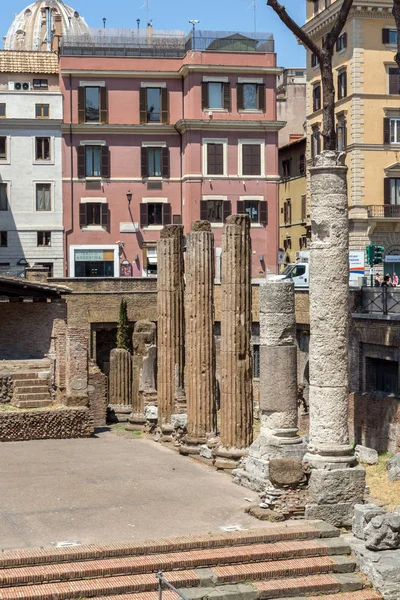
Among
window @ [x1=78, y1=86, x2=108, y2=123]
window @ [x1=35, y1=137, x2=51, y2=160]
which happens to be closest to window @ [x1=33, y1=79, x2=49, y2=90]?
window @ [x1=78, y1=86, x2=108, y2=123]

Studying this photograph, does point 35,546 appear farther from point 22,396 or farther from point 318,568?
point 22,396

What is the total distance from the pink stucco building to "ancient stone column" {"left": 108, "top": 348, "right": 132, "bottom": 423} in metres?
12.3

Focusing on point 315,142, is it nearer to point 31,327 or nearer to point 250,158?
point 250,158

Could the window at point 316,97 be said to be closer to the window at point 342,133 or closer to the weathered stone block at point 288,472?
the window at point 342,133

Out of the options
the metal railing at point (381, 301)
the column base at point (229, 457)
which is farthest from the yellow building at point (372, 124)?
the column base at point (229, 457)

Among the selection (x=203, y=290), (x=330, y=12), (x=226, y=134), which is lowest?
(x=203, y=290)

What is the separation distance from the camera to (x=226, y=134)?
4428 cm

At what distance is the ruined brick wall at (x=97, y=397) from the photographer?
1117 inches

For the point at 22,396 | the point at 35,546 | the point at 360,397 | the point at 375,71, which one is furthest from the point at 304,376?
the point at 35,546

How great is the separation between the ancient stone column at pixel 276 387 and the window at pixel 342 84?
29432 millimetres

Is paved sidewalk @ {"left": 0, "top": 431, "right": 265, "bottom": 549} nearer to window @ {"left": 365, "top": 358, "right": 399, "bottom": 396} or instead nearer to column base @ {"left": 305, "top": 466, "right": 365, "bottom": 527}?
column base @ {"left": 305, "top": 466, "right": 365, "bottom": 527}

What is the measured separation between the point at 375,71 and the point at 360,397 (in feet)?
75.6

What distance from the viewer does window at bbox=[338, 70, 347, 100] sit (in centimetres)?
4509

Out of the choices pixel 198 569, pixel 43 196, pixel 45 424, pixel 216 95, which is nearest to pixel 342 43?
pixel 216 95
